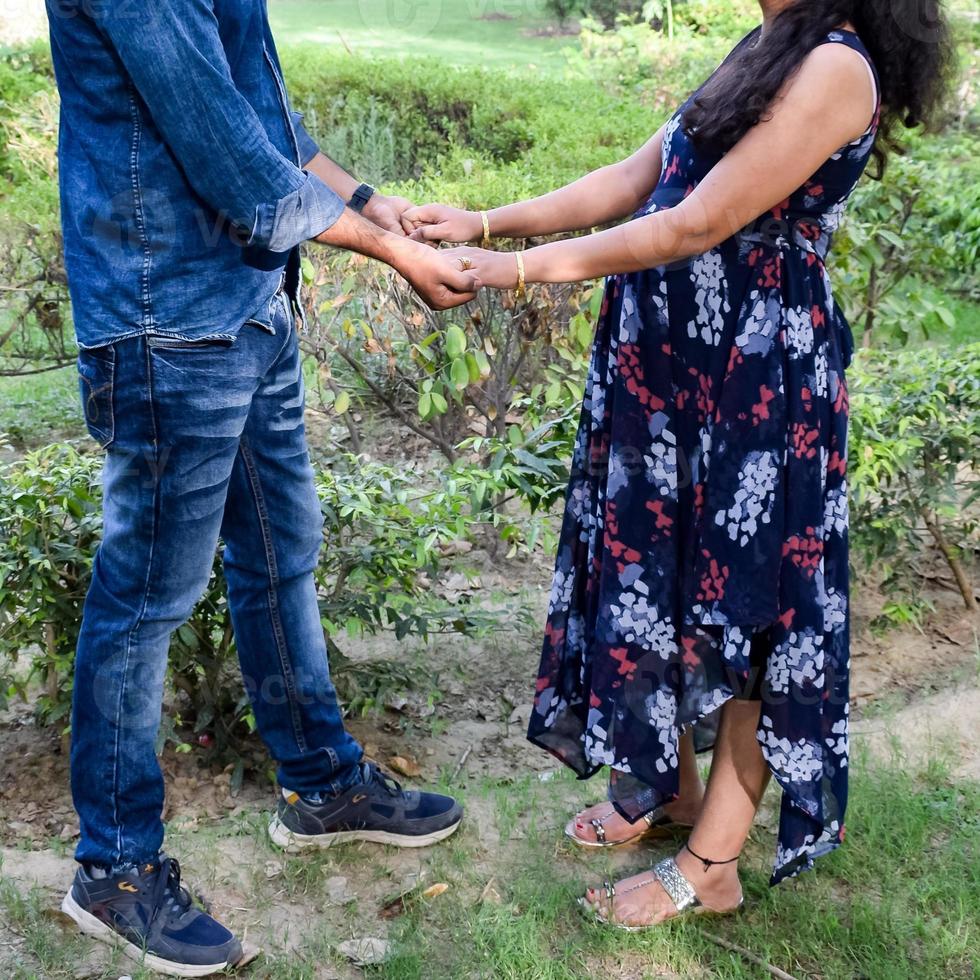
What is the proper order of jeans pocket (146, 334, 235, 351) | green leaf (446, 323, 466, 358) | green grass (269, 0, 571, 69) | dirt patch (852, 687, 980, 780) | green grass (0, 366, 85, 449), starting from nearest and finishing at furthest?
jeans pocket (146, 334, 235, 351), dirt patch (852, 687, 980, 780), green leaf (446, 323, 466, 358), green grass (0, 366, 85, 449), green grass (269, 0, 571, 69)

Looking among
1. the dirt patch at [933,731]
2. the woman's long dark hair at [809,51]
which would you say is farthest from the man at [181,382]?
the dirt patch at [933,731]

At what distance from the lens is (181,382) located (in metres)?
2.01

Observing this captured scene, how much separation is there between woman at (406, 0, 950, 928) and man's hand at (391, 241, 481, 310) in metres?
0.03

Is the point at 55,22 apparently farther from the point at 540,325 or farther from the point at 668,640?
the point at 540,325

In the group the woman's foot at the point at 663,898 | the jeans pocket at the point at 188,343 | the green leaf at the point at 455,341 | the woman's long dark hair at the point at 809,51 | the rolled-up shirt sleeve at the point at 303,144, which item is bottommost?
the woman's foot at the point at 663,898

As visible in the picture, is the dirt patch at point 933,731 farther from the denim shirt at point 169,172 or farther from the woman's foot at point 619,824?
the denim shirt at point 169,172

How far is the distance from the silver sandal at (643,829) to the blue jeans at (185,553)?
578 mm

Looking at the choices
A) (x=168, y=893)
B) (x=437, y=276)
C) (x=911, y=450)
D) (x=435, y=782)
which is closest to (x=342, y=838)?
(x=168, y=893)

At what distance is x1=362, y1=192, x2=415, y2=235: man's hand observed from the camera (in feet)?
8.83

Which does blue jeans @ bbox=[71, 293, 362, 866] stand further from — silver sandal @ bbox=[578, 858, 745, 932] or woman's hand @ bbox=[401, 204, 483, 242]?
silver sandal @ bbox=[578, 858, 745, 932]

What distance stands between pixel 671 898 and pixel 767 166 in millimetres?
1440

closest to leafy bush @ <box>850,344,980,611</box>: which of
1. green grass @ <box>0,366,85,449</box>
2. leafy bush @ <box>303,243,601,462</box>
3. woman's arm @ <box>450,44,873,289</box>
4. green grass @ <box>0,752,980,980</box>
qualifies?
leafy bush @ <box>303,243,601,462</box>

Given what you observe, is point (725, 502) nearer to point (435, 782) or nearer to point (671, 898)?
point (671, 898)

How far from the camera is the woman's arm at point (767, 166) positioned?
203cm
